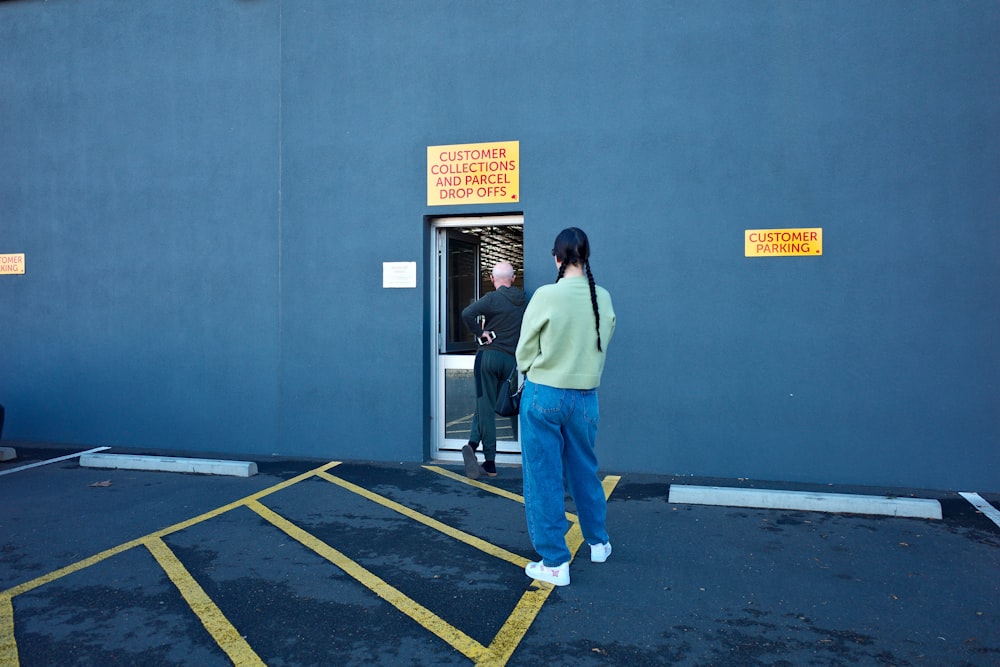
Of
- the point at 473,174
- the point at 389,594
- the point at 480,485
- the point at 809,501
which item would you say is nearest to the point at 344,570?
the point at 389,594

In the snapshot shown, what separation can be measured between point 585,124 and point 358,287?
9.08 feet

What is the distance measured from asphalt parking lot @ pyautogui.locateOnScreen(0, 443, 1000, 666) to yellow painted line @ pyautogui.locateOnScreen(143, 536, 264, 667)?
0.02 m

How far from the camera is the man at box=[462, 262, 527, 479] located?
6.09m

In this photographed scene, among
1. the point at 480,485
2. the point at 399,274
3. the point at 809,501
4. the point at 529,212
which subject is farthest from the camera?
the point at 399,274

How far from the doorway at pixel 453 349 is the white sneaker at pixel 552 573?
3021 millimetres

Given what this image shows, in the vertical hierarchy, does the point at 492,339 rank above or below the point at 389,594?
above

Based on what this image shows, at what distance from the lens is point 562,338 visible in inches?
144

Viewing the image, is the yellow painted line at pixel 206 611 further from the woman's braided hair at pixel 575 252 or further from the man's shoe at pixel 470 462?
the man's shoe at pixel 470 462

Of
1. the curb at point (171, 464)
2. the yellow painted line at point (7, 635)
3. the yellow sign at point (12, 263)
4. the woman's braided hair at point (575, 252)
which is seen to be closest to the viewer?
the yellow painted line at point (7, 635)

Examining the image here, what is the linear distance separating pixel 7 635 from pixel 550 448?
274 centimetres

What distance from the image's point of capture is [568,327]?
367 centimetres

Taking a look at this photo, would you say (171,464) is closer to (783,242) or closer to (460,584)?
(460,584)

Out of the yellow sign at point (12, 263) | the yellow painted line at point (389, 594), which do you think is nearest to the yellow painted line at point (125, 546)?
the yellow painted line at point (389, 594)

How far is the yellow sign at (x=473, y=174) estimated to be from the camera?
665cm
